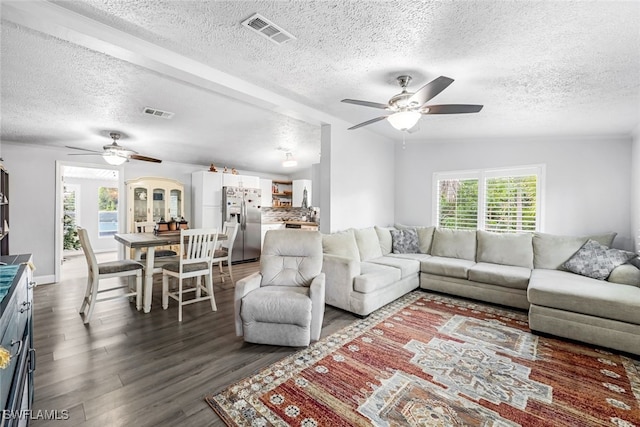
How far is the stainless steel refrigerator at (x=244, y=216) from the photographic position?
6.42 m

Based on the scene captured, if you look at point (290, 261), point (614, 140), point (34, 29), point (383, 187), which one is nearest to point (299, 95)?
point (290, 261)

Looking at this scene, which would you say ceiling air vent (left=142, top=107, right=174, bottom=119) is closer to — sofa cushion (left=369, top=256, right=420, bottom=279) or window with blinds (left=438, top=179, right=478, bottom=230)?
sofa cushion (left=369, top=256, right=420, bottom=279)

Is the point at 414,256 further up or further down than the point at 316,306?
further up

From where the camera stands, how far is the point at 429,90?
226 centimetres

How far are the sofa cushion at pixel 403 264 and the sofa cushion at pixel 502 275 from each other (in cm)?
72

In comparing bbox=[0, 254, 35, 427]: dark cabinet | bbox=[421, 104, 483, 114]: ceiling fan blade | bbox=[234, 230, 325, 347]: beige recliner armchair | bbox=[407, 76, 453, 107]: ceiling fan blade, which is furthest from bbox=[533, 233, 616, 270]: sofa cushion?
bbox=[0, 254, 35, 427]: dark cabinet

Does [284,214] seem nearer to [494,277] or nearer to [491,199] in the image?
[491,199]

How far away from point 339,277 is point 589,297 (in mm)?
2430

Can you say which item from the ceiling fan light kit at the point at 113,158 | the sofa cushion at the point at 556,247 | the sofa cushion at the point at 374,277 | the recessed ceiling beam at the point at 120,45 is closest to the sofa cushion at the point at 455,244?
the sofa cushion at the point at 556,247

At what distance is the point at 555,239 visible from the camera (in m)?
3.85

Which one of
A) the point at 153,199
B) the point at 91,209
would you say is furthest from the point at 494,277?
the point at 91,209

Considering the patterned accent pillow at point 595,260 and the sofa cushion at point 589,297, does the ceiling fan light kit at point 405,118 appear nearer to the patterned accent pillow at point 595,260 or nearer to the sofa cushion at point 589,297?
the sofa cushion at point 589,297

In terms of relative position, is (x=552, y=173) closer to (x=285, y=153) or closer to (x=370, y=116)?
(x=370, y=116)

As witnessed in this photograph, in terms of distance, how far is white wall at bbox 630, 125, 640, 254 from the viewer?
11.4 ft
